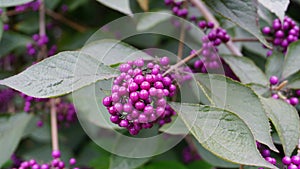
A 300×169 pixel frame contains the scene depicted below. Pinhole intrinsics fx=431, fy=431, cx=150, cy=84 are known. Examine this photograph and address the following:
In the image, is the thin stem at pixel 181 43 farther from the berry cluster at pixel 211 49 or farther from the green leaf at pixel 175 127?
the green leaf at pixel 175 127

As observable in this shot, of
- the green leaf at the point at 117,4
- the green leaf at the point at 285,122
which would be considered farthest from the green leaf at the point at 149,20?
the green leaf at the point at 285,122

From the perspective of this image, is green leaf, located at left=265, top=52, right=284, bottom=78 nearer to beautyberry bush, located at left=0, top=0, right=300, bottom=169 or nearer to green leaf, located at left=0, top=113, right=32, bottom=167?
beautyberry bush, located at left=0, top=0, right=300, bottom=169

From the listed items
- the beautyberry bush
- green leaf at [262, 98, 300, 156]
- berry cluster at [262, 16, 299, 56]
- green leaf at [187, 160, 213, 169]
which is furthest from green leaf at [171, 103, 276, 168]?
green leaf at [187, 160, 213, 169]

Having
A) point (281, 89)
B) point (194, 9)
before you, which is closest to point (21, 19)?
point (194, 9)

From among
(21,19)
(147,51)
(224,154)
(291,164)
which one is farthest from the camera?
(21,19)

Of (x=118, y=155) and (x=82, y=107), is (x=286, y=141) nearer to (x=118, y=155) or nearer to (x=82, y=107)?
(x=118, y=155)

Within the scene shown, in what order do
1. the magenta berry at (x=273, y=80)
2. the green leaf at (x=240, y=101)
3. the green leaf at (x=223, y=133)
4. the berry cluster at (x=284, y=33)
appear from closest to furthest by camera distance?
the green leaf at (x=223, y=133), the green leaf at (x=240, y=101), the magenta berry at (x=273, y=80), the berry cluster at (x=284, y=33)
